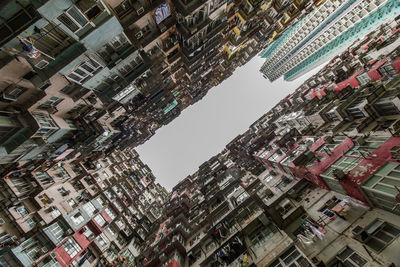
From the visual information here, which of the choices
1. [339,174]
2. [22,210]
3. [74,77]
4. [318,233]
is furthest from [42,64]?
[339,174]

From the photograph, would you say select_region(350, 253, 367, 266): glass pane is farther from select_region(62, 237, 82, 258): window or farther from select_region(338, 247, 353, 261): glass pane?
select_region(62, 237, 82, 258): window

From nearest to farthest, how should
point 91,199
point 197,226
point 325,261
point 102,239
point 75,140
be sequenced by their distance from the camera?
point 325,261, point 75,140, point 197,226, point 102,239, point 91,199

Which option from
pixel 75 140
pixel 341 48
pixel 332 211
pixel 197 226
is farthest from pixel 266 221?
pixel 341 48

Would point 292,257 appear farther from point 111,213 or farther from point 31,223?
point 111,213

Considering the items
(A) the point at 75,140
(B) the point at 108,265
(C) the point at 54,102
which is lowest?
(B) the point at 108,265

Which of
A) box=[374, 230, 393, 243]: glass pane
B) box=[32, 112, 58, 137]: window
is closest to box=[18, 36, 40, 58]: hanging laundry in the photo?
box=[32, 112, 58, 137]: window

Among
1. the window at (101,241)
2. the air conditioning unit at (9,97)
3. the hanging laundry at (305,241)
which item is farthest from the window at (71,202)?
the hanging laundry at (305,241)

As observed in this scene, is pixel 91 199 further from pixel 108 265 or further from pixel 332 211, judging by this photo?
pixel 332 211
